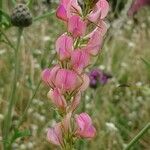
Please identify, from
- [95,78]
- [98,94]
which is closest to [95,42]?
[95,78]

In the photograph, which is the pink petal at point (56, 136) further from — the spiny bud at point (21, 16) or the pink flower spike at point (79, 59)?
the spiny bud at point (21, 16)

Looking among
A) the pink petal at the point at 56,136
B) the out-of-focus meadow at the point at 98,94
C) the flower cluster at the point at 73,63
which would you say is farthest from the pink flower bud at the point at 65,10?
the out-of-focus meadow at the point at 98,94

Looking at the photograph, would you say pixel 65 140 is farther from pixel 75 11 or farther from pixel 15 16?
pixel 15 16

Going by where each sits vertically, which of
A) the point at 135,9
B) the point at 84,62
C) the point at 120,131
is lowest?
the point at 120,131

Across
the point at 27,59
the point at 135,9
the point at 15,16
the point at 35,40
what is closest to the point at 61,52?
the point at 135,9

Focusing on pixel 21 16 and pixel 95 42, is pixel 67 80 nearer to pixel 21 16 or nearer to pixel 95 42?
pixel 95 42
